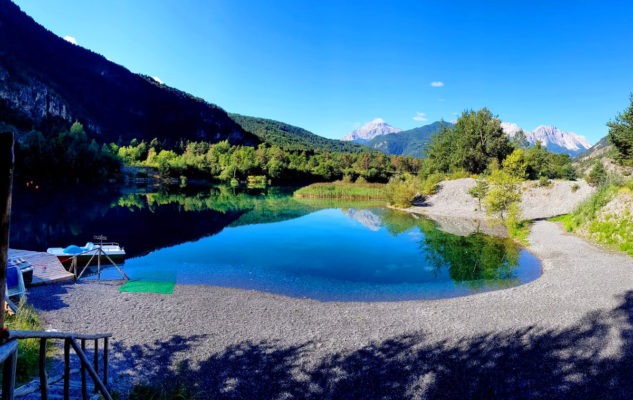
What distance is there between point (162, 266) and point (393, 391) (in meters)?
16.8

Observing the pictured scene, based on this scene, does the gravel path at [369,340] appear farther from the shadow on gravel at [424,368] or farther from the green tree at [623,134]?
the green tree at [623,134]

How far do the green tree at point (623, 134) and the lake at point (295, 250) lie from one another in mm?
22351

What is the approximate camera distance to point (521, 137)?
61188mm

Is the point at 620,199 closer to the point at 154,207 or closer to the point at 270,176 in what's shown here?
the point at 154,207

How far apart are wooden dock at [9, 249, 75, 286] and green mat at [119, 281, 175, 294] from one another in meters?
2.89

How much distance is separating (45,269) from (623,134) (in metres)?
53.7

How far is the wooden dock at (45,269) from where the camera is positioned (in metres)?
14.6

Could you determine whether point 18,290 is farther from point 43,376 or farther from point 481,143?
point 481,143

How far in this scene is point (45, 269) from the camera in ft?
50.9

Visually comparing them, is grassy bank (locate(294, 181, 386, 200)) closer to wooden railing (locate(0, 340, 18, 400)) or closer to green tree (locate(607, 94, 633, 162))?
green tree (locate(607, 94, 633, 162))

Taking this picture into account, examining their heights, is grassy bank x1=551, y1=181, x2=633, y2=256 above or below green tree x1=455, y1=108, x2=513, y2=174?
below

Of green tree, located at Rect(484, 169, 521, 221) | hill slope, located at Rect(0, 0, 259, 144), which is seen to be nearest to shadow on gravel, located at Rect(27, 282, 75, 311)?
green tree, located at Rect(484, 169, 521, 221)

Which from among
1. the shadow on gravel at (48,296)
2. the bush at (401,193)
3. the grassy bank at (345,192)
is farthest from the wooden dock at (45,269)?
the grassy bank at (345,192)

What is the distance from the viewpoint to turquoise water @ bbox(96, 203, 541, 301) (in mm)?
17205
